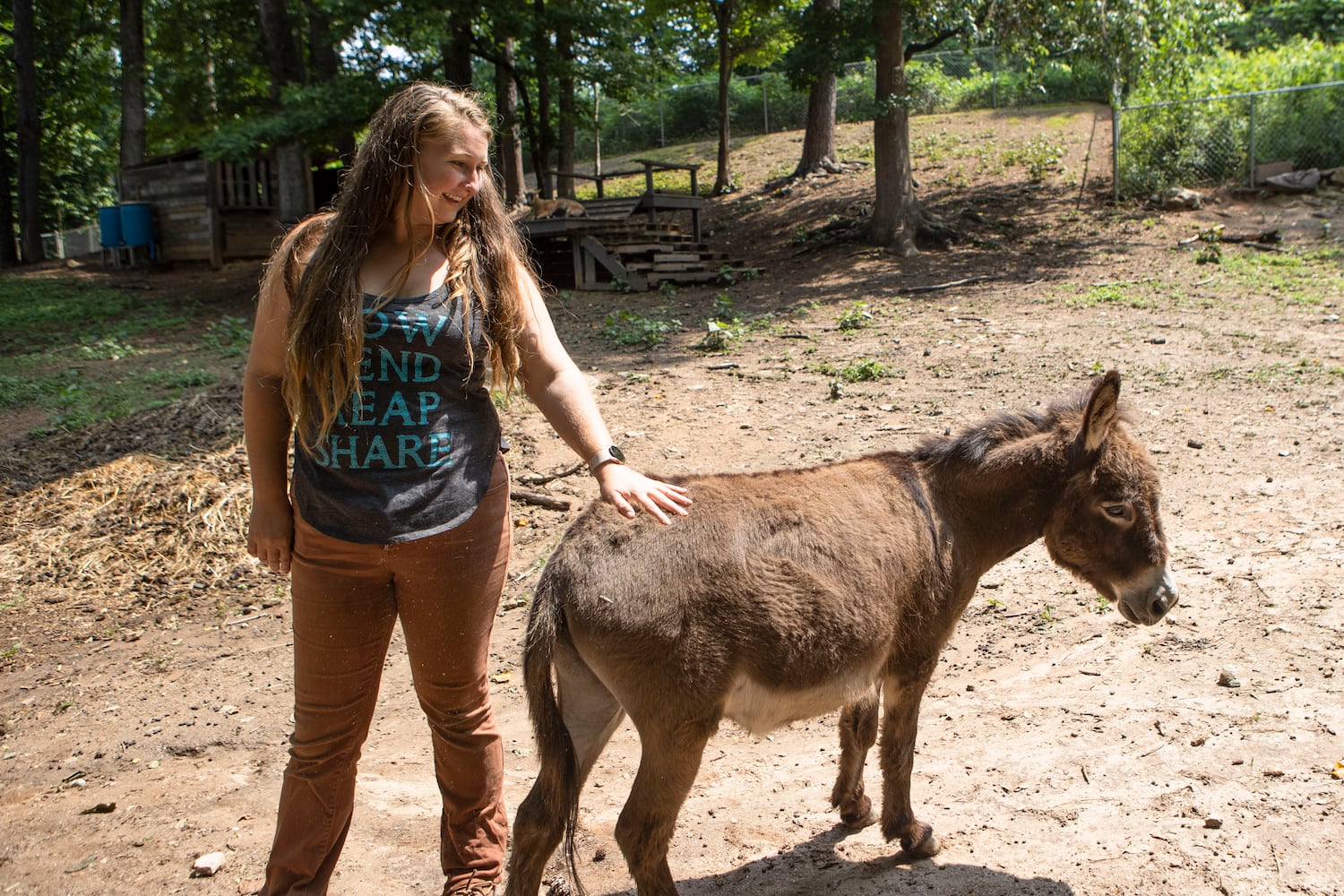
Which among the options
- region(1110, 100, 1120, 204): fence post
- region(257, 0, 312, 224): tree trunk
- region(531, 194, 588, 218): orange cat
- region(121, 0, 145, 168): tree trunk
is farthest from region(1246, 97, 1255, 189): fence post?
region(121, 0, 145, 168): tree trunk

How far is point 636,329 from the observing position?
39.5 feet

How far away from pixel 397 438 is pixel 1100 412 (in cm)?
261

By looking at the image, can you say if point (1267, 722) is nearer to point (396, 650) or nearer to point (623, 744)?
point (623, 744)

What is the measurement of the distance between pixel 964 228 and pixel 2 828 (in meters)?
16.2

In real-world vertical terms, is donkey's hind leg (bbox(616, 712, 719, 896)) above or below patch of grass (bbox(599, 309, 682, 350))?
below

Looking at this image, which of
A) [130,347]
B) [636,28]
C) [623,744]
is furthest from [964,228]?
[623,744]

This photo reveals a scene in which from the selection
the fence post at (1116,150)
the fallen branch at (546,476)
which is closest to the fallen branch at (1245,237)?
the fence post at (1116,150)

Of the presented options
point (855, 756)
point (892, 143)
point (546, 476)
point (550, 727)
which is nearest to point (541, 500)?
point (546, 476)

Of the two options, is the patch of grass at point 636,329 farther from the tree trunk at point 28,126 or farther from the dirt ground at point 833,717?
the tree trunk at point 28,126

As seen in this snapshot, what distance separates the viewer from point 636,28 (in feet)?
59.6

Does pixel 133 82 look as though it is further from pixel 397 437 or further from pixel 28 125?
pixel 397 437

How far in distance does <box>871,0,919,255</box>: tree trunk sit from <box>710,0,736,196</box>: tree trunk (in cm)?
623

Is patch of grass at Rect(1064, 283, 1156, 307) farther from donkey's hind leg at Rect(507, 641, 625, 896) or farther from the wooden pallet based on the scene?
donkey's hind leg at Rect(507, 641, 625, 896)

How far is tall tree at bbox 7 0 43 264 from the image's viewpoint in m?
23.2
